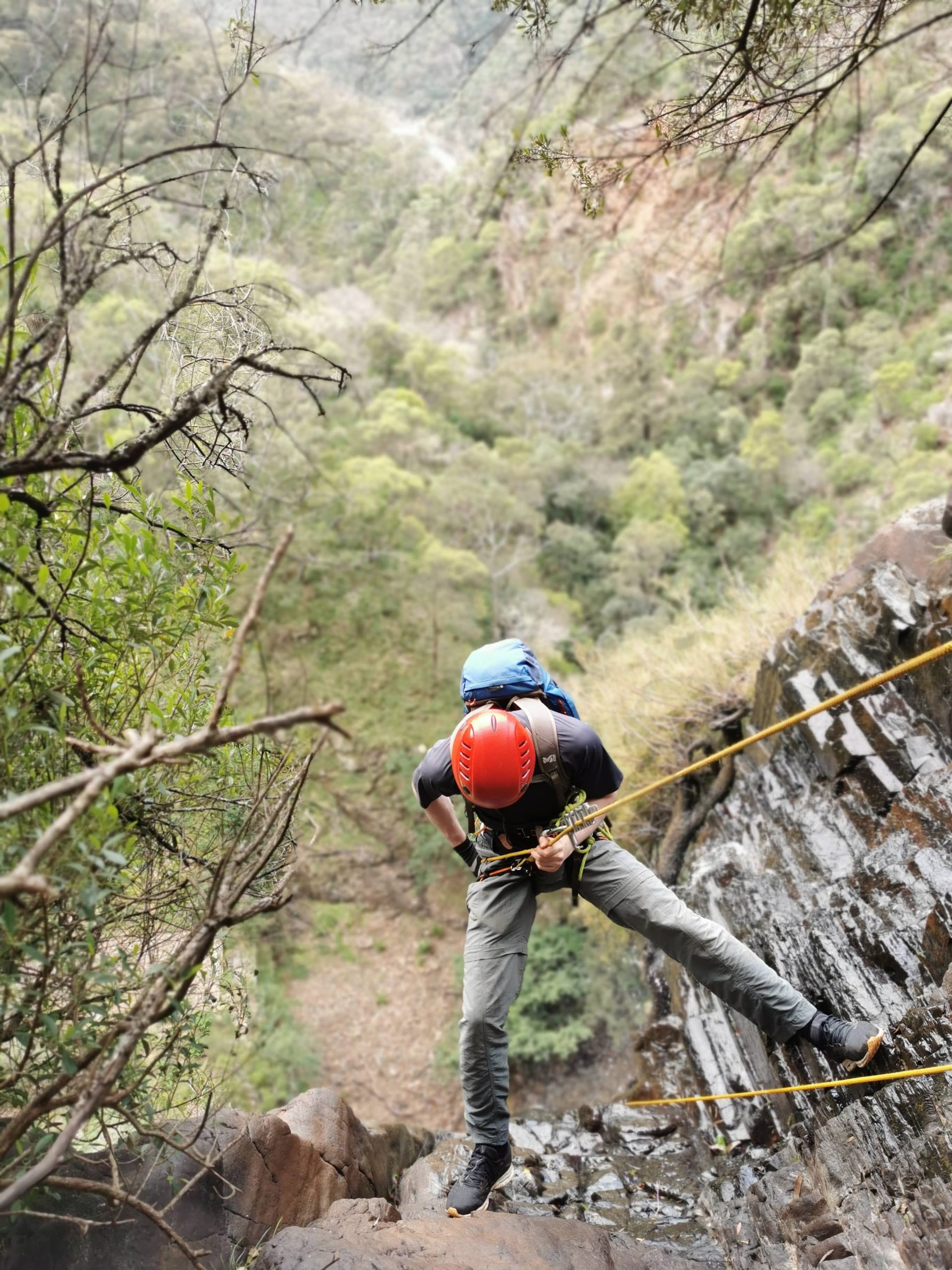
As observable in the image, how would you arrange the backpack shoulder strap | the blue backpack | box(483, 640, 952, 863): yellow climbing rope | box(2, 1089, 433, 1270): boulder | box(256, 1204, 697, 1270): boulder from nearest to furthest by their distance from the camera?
box(2, 1089, 433, 1270): boulder < box(256, 1204, 697, 1270): boulder < box(483, 640, 952, 863): yellow climbing rope < the backpack shoulder strap < the blue backpack

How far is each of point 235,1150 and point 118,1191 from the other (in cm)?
123

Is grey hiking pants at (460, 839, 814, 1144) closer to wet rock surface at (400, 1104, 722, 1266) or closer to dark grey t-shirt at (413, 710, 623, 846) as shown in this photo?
dark grey t-shirt at (413, 710, 623, 846)

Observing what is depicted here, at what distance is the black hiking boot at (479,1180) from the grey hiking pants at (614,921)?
0.05 meters

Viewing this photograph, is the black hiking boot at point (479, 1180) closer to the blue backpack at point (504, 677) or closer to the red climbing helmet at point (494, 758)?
the red climbing helmet at point (494, 758)

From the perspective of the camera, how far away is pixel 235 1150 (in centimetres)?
272

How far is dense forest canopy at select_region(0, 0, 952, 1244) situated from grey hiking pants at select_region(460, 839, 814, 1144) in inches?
37.2

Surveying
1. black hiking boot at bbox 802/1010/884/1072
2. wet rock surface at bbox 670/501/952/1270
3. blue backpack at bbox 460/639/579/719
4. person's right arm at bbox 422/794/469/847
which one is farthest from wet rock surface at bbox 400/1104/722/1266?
blue backpack at bbox 460/639/579/719

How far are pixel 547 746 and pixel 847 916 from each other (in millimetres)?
1835

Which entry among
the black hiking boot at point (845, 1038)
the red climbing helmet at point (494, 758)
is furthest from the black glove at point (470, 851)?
the black hiking boot at point (845, 1038)

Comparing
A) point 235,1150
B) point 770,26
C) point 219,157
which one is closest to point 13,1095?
point 235,1150

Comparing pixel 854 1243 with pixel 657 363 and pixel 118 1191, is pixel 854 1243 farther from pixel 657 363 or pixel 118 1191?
pixel 657 363

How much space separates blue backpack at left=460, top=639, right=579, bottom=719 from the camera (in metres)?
2.94

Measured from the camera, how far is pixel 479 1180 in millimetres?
2955

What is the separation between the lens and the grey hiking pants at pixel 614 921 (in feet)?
9.53
